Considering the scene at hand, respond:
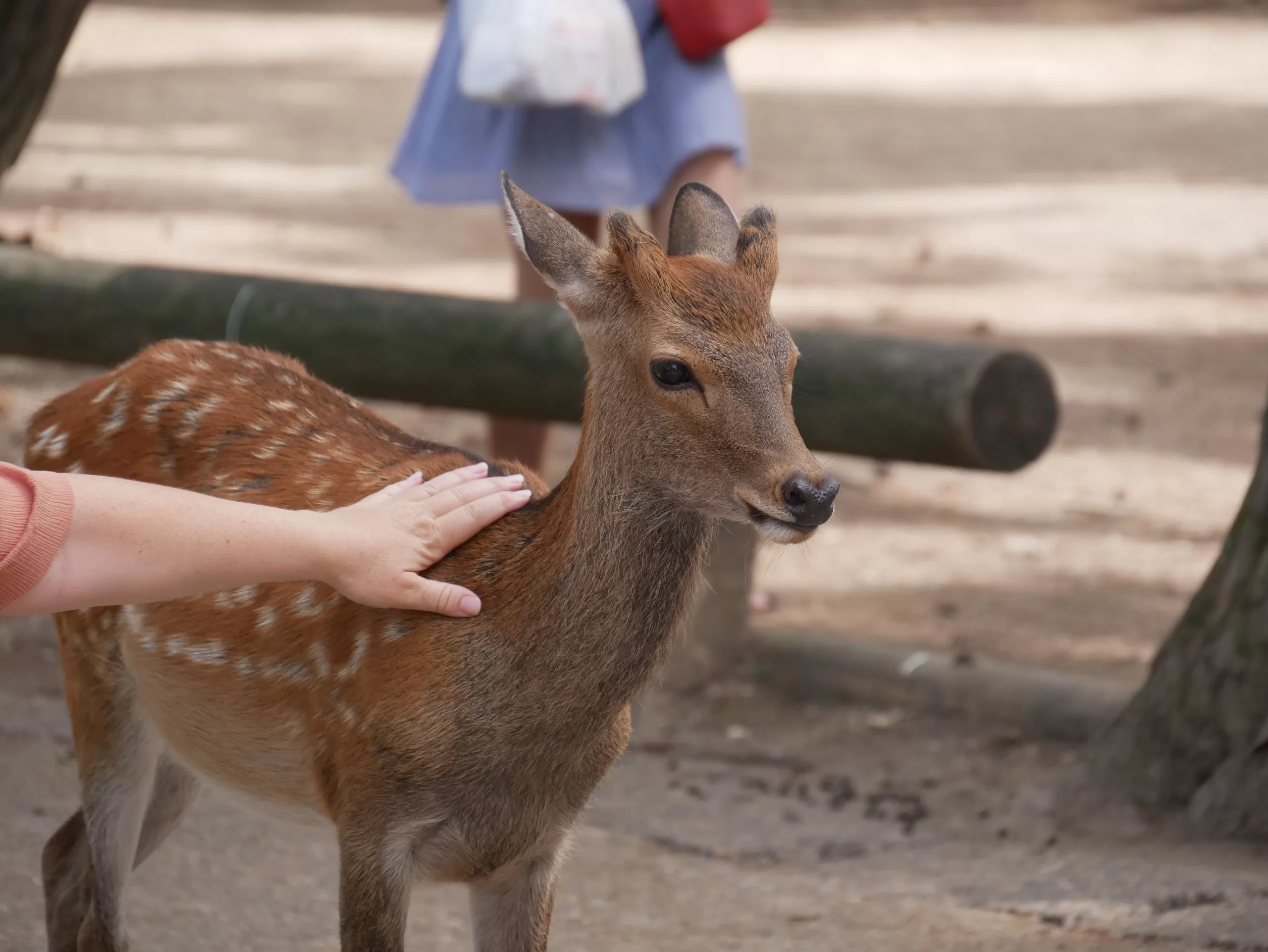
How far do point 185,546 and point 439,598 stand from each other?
487 mm

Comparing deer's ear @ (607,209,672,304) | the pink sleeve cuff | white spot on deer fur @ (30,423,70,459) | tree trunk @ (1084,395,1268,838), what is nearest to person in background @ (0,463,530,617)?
the pink sleeve cuff

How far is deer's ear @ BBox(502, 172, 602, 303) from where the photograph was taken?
307 centimetres

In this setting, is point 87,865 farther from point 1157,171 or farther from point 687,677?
point 1157,171

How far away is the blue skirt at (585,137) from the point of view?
5.45 m

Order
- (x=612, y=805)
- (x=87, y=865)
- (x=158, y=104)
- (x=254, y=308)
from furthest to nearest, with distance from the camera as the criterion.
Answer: (x=158, y=104) < (x=254, y=308) < (x=612, y=805) < (x=87, y=865)

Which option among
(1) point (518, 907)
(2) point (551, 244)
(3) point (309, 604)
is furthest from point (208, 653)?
(2) point (551, 244)

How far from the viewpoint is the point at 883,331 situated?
33.2 feet

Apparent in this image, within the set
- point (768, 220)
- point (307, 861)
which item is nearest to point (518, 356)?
point (307, 861)

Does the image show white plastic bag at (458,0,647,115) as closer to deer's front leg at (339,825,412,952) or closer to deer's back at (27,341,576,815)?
deer's back at (27,341,576,815)

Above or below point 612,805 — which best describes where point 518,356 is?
above

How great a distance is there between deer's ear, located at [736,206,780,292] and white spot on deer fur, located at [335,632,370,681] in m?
0.95

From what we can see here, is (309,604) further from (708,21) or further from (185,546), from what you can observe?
(708,21)

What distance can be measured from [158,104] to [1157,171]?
9.03m

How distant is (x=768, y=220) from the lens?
3.31 meters
